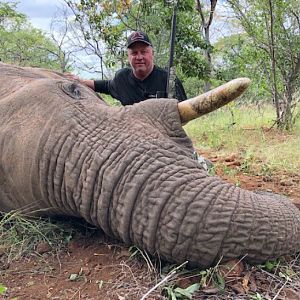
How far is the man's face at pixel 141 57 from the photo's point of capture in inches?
222

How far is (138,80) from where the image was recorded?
19.3 ft

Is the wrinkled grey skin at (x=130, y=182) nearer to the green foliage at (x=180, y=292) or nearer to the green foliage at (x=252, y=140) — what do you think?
the green foliage at (x=180, y=292)

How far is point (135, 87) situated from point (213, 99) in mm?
2856

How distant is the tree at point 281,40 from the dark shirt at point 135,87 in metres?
4.42

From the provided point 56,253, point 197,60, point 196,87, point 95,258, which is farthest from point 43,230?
point 196,87

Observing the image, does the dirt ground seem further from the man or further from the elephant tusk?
the man

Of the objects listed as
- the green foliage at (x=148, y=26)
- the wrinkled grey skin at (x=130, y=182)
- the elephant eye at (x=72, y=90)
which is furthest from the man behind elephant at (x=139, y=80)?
the green foliage at (x=148, y=26)

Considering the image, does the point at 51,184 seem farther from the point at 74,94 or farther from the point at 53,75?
the point at 53,75

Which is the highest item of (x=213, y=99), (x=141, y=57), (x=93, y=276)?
(x=141, y=57)

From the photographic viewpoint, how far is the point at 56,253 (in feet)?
11.2

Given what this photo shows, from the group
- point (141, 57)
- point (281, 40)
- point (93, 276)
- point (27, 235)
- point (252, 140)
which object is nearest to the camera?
point (93, 276)

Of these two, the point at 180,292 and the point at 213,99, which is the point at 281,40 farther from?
the point at 180,292

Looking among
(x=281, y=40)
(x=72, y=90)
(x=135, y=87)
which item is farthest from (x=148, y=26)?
(x=72, y=90)

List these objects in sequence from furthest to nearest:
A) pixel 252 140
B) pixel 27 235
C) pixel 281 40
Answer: pixel 281 40
pixel 252 140
pixel 27 235
